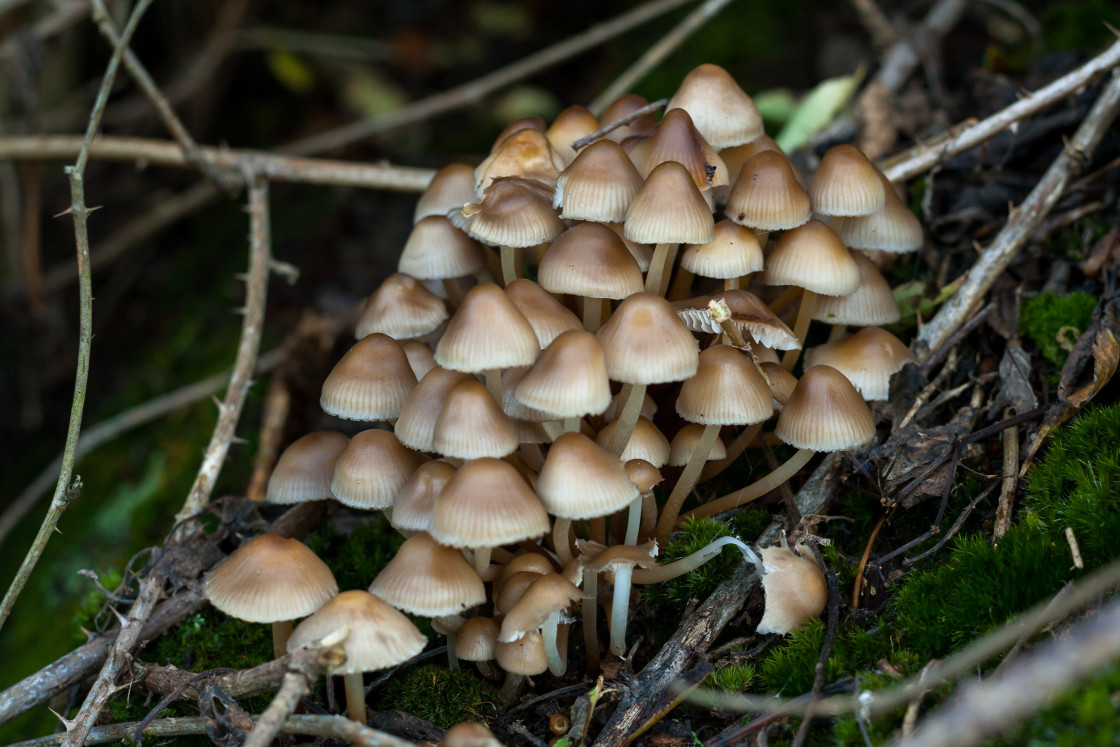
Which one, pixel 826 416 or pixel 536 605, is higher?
pixel 826 416

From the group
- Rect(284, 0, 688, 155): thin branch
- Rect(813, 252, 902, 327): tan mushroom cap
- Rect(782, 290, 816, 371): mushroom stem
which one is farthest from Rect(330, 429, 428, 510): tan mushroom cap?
Rect(284, 0, 688, 155): thin branch

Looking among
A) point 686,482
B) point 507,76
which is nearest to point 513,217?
point 686,482

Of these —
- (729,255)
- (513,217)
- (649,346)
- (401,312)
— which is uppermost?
(513,217)

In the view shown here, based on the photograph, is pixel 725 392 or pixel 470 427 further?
pixel 725 392

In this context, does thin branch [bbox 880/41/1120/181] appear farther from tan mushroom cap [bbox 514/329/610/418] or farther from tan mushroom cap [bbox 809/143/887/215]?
tan mushroom cap [bbox 514/329/610/418]

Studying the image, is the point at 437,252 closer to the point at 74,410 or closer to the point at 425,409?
the point at 425,409
